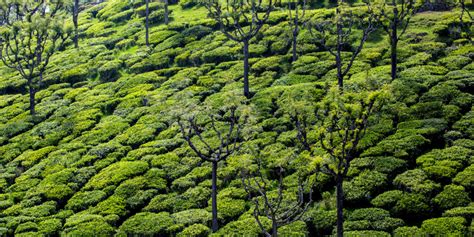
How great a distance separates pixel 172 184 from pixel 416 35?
33.9 meters

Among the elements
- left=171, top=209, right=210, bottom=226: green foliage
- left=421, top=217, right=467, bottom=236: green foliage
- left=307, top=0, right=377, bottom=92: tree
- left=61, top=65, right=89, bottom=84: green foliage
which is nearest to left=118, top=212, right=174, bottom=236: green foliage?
left=171, top=209, right=210, bottom=226: green foliage

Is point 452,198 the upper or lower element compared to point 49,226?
upper

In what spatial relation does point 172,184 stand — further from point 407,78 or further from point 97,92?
point 97,92

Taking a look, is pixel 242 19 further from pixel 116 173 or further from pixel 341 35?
pixel 116 173

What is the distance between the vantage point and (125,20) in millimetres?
86250

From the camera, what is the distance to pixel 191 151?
124ft

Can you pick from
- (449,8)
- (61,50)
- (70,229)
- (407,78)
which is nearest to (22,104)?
(61,50)

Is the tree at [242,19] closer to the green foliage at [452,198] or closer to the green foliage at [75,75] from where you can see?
the green foliage at [75,75]

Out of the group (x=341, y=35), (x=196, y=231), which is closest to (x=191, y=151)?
(x=196, y=231)

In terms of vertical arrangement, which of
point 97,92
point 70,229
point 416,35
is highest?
point 416,35

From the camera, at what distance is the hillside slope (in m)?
27.5

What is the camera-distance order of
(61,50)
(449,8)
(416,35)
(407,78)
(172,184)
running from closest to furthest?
(172,184), (407,78), (416,35), (449,8), (61,50)

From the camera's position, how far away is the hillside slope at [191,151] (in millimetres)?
27500

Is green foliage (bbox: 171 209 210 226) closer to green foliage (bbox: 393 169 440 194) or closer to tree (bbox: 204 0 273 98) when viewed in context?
green foliage (bbox: 393 169 440 194)
